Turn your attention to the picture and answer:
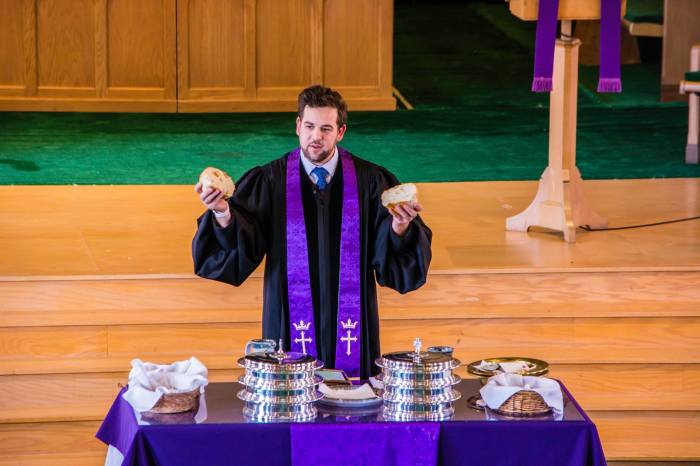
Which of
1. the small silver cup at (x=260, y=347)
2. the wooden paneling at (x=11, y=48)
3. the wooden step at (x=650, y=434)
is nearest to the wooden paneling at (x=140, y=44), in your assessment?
the wooden paneling at (x=11, y=48)

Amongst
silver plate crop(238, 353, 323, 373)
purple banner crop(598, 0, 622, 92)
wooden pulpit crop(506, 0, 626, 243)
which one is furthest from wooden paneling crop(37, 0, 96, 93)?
silver plate crop(238, 353, 323, 373)

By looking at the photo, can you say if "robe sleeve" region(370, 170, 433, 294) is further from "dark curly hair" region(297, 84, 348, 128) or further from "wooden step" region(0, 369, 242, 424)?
"wooden step" region(0, 369, 242, 424)

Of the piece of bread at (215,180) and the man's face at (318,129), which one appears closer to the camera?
the piece of bread at (215,180)

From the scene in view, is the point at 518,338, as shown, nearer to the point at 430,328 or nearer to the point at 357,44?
the point at 430,328

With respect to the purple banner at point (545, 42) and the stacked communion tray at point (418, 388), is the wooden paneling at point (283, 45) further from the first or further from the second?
the stacked communion tray at point (418, 388)

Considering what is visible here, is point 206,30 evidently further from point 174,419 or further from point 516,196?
point 174,419

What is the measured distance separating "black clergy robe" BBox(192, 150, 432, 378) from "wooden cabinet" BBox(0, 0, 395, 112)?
275 inches

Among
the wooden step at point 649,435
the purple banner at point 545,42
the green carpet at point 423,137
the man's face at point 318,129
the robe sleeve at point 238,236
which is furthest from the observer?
the green carpet at point 423,137

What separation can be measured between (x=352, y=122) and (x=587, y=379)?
5271 millimetres

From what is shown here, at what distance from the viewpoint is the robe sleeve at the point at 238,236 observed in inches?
209

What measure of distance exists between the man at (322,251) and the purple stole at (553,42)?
246 centimetres

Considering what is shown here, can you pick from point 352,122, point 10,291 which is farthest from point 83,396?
point 352,122

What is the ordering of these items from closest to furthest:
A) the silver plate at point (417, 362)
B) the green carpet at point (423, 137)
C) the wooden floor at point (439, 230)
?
the silver plate at point (417, 362), the wooden floor at point (439, 230), the green carpet at point (423, 137)

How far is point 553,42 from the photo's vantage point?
7.81m
